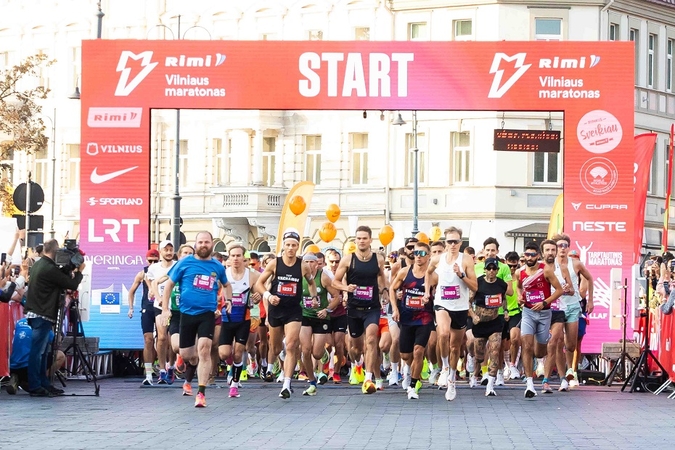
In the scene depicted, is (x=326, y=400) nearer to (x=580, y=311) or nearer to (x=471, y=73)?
(x=580, y=311)

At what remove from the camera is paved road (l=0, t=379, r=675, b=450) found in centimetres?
1534

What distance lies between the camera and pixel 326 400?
20891 mm

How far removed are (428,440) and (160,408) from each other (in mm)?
4687

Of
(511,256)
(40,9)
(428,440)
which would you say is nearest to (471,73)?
(511,256)

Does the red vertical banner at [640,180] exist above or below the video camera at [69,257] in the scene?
above

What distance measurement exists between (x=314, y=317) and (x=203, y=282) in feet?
9.39

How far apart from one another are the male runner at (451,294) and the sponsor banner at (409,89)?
4.21m

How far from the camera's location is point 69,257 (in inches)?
827

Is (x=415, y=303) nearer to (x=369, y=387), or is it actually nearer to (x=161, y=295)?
(x=369, y=387)

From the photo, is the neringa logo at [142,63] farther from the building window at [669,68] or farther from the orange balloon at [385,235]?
the building window at [669,68]

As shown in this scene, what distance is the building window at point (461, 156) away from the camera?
5772 centimetres

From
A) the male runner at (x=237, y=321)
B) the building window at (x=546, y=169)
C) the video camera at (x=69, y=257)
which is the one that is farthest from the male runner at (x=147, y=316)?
the building window at (x=546, y=169)

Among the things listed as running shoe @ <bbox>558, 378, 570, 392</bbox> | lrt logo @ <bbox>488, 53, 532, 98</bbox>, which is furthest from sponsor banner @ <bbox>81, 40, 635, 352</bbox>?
running shoe @ <bbox>558, 378, 570, 392</bbox>

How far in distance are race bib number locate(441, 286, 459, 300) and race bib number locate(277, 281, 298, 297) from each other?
5.92 feet
